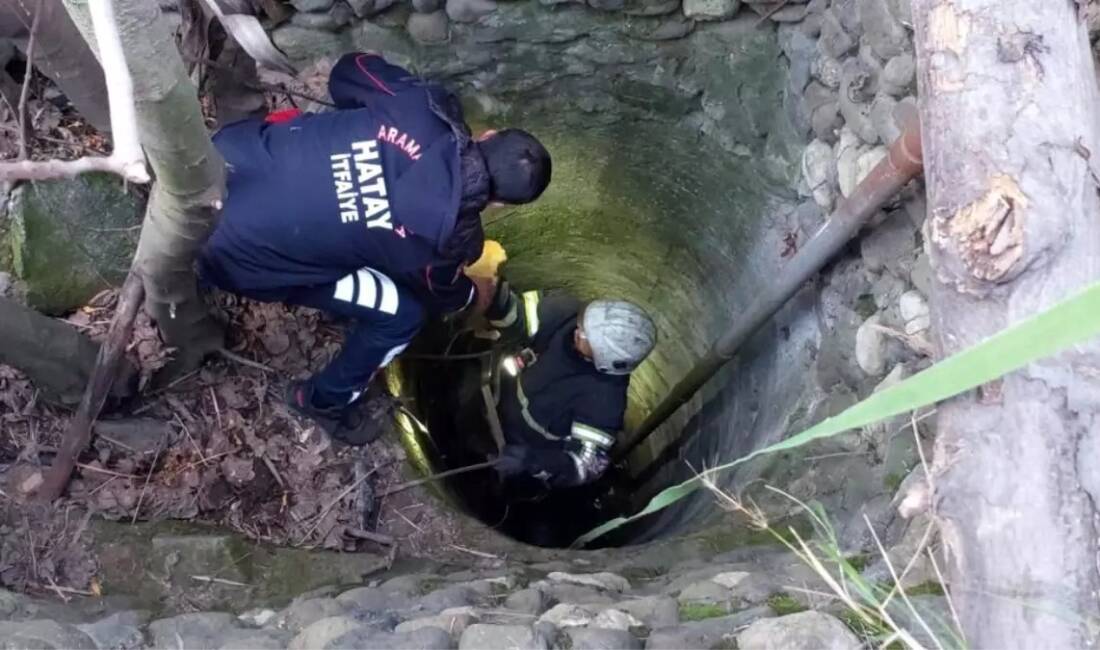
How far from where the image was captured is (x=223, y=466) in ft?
11.4

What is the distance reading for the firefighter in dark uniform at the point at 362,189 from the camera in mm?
3176

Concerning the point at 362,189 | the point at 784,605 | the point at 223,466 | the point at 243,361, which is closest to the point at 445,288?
the point at 362,189

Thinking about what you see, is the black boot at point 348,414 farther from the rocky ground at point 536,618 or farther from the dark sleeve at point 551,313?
the dark sleeve at point 551,313

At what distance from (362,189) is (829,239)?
1571mm

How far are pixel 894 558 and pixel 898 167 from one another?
1.01 meters

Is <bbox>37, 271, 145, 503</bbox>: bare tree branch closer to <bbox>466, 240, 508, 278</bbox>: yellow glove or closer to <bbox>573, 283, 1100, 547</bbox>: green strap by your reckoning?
<bbox>466, 240, 508, 278</bbox>: yellow glove

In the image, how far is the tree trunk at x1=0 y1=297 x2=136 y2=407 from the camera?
2.81 meters

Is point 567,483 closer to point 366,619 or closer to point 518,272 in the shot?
point 518,272

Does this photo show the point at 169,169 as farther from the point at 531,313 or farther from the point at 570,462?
the point at 531,313

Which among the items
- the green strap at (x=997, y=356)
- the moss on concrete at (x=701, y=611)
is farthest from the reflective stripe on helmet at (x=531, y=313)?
the green strap at (x=997, y=356)

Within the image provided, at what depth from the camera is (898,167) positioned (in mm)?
2430

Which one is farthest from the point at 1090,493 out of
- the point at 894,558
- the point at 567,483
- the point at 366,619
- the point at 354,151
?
the point at 567,483

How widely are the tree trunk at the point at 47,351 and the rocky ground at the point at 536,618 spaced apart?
0.76 meters

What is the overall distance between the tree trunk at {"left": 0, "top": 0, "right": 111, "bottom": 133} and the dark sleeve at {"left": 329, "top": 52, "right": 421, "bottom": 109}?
847mm
